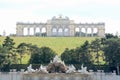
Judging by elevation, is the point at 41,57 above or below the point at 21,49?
below

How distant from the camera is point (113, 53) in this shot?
72.9 meters

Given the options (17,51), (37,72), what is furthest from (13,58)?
(37,72)

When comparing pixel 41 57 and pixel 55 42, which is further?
pixel 55 42

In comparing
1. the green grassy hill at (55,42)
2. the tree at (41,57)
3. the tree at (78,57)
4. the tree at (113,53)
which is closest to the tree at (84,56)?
the tree at (78,57)

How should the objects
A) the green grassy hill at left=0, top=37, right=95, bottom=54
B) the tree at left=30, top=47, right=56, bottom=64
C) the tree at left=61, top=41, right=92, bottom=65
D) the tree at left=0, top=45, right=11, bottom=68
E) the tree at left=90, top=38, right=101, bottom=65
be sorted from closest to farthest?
1. the tree at left=0, top=45, right=11, bottom=68
2. the tree at left=61, top=41, right=92, bottom=65
3. the tree at left=30, top=47, right=56, bottom=64
4. the tree at left=90, top=38, right=101, bottom=65
5. the green grassy hill at left=0, top=37, right=95, bottom=54

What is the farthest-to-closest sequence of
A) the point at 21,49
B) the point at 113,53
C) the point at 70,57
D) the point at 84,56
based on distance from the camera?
the point at 21,49 → the point at 70,57 → the point at 84,56 → the point at 113,53

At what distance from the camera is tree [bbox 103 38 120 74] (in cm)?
7238

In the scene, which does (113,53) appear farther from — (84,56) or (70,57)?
(70,57)

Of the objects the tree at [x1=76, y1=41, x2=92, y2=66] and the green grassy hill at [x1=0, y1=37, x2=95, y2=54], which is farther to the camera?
the green grassy hill at [x1=0, y1=37, x2=95, y2=54]

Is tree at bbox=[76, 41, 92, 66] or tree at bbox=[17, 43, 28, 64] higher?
tree at bbox=[17, 43, 28, 64]

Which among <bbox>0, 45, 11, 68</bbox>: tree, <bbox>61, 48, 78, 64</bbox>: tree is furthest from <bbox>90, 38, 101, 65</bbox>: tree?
<bbox>0, 45, 11, 68</bbox>: tree

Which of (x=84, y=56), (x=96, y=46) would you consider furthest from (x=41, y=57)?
(x=96, y=46)

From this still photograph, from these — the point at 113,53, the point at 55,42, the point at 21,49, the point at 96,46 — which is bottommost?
the point at 113,53

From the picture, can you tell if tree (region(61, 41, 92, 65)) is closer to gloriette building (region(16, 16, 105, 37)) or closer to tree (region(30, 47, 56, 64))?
tree (region(30, 47, 56, 64))
